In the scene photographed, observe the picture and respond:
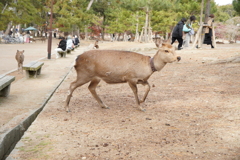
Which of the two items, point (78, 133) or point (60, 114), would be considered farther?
point (60, 114)

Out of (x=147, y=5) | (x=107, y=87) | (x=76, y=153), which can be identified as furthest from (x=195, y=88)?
(x=147, y=5)

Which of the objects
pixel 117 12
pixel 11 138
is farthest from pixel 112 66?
Result: pixel 117 12

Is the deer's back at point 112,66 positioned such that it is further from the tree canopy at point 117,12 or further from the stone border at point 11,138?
the tree canopy at point 117,12

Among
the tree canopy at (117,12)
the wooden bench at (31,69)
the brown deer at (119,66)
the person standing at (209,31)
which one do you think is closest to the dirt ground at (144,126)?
the brown deer at (119,66)

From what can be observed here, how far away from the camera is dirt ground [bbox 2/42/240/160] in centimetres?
335

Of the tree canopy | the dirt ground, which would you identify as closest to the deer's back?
the dirt ground

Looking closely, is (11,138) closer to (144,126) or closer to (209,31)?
(144,126)

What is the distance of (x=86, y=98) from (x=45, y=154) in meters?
2.99

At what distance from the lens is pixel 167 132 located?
13.1 feet

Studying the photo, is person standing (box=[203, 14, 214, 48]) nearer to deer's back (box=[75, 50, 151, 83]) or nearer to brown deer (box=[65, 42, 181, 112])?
brown deer (box=[65, 42, 181, 112])

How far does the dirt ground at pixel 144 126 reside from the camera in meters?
3.35

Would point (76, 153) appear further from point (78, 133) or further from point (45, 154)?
point (78, 133)

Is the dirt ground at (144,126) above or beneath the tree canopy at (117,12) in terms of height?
beneath

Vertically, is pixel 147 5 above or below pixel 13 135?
above
